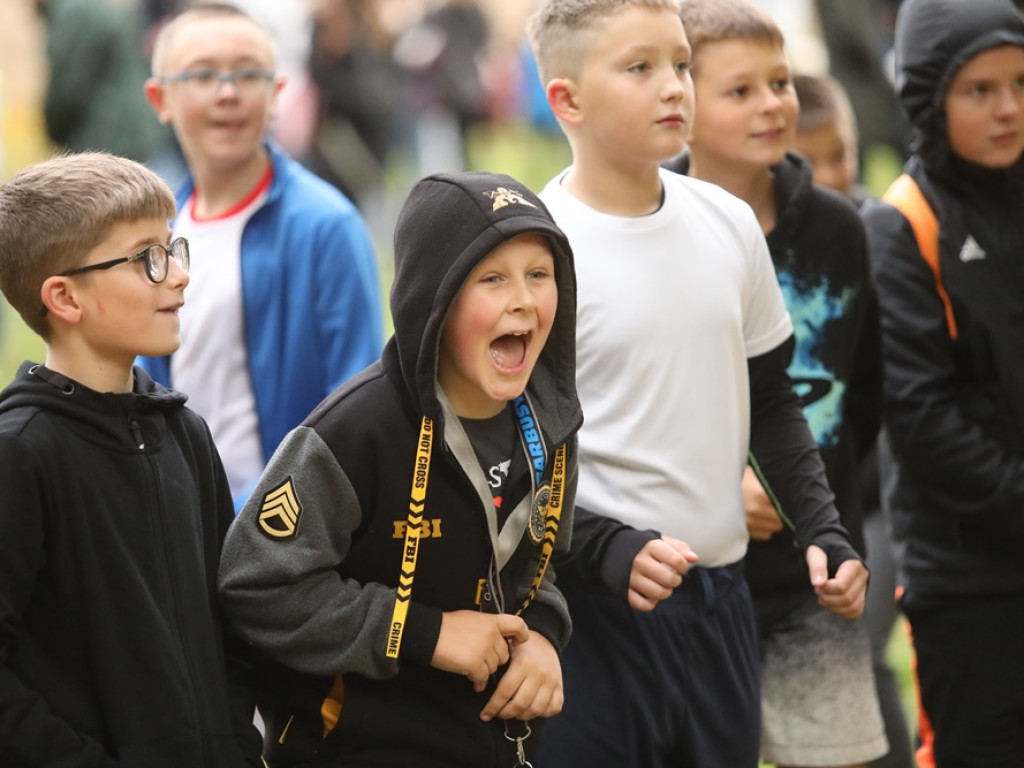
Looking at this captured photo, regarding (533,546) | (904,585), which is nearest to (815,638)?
(904,585)

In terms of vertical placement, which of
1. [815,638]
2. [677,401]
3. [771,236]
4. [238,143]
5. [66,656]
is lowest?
[815,638]

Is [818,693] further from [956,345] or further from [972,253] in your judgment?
[972,253]

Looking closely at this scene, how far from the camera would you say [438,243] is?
2979 mm

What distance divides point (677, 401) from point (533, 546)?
53 cm

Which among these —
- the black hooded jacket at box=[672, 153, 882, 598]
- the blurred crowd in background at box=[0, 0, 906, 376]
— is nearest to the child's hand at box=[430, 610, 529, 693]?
the black hooded jacket at box=[672, 153, 882, 598]

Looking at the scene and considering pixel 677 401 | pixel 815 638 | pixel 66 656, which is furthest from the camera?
pixel 815 638

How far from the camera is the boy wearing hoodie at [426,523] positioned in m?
2.89

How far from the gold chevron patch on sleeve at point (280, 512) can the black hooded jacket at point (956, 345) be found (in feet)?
6.27

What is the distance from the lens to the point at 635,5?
138 inches

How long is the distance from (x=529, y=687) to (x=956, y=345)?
1752mm

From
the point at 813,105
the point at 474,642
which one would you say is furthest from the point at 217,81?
the point at 474,642

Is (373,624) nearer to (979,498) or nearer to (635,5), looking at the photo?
(635,5)

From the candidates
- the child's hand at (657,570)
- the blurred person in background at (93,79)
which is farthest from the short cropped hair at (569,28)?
the blurred person in background at (93,79)

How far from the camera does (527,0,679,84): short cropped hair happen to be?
11.5 ft
